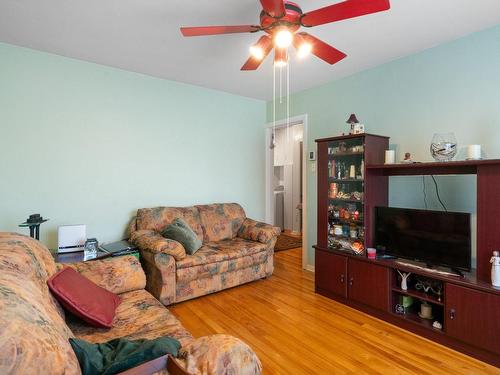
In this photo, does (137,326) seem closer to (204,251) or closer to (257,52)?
(204,251)

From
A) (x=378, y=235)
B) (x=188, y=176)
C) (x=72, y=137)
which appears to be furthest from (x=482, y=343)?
(x=72, y=137)

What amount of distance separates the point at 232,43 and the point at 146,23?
734 mm

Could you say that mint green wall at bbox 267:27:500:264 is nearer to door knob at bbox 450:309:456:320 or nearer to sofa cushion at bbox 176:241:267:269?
door knob at bbox 450:309:456:320

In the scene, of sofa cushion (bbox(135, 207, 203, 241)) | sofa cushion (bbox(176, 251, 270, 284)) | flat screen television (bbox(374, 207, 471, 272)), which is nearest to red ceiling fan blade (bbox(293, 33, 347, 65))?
flat screen television (bbox(374, 207, 471, 272))

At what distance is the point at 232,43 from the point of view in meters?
2.53

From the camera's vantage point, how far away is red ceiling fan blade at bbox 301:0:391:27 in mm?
1394

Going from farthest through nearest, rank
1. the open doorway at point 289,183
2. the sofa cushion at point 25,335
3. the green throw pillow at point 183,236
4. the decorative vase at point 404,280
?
1. the open doorway at point 289,183
2. the green throw pillow at point 183,236
3. the decorative vase at point 404,280
4. the sofa cushion at point 25,335

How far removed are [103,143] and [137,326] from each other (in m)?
2.23

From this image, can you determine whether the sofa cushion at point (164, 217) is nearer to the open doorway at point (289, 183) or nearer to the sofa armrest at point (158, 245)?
the sofa armrest at point (158, 245)

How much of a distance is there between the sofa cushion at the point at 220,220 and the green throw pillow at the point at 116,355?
7.98ft

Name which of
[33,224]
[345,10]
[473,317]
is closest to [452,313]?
[473,317]

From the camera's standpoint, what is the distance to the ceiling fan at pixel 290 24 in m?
1.43

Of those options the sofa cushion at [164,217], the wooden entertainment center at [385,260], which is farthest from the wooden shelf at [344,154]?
the sofa cushion at [164,217]

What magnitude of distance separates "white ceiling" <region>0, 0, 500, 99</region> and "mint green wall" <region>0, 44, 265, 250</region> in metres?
0.27
